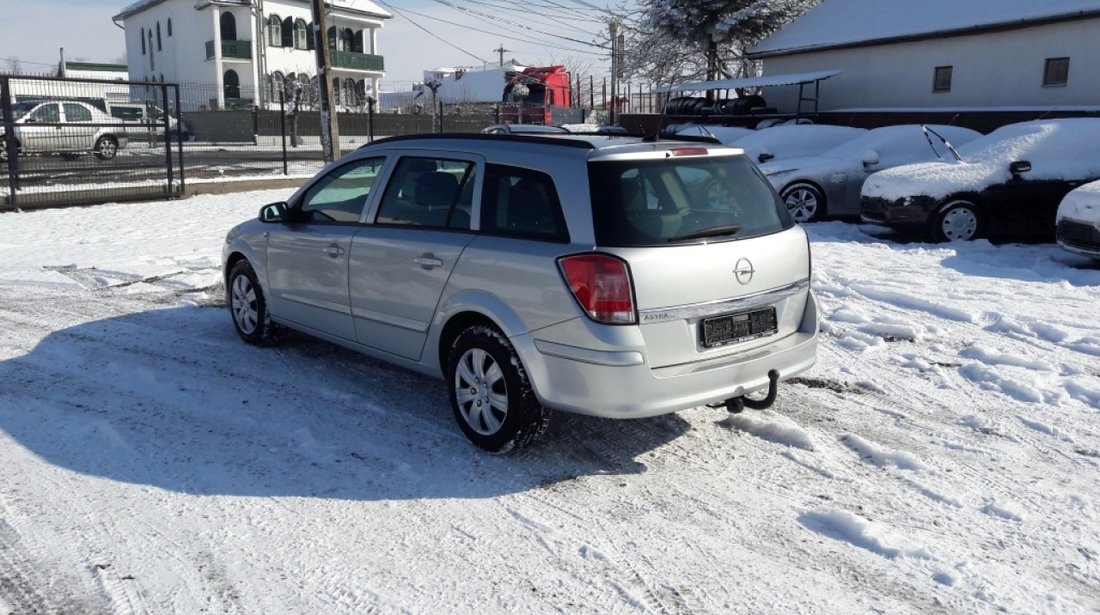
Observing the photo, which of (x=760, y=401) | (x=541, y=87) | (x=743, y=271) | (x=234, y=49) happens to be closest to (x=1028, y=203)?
(x=760, y=401)

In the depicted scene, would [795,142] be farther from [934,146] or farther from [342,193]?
[342,193]

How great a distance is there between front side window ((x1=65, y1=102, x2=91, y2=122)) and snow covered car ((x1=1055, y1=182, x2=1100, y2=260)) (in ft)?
48.2

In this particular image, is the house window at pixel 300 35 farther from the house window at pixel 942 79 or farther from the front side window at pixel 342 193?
the front side window at pixel 342 193

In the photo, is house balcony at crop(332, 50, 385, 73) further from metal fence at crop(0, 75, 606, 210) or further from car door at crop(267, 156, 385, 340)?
car door at crop(267, 156, 385, 340)

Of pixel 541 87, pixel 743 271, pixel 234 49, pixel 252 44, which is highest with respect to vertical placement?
pixel 252 44

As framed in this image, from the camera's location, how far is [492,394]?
473cm

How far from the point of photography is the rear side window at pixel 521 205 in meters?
4.50

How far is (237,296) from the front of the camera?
7008 millimetres

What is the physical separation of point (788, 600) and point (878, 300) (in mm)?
5390

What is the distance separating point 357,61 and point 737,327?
52.8 m

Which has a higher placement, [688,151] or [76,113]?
[76,113]

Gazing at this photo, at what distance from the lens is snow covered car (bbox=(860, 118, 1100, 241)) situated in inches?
436

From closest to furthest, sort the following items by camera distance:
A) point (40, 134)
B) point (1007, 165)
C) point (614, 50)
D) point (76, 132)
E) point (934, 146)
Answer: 1. point (1007, 165)
2. point (934, 146)
3. point (40, 134)
4. point (76, 132)
5. point (614, 50)

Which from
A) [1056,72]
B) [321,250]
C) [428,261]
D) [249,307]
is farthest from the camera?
[1056,72]
